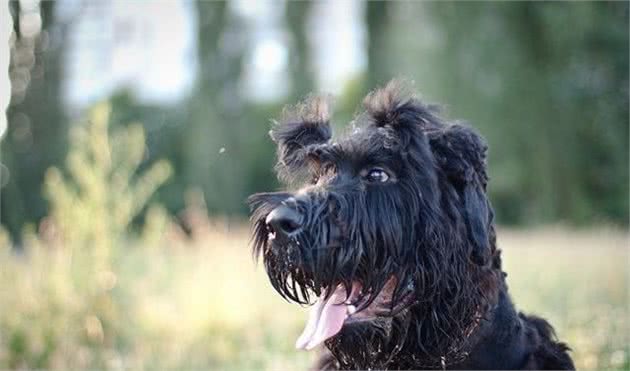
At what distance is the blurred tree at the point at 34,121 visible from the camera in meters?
14.7

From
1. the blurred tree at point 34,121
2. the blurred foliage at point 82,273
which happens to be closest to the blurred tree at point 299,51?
the blurred tree at point 34,121

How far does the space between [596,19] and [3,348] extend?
607 inches

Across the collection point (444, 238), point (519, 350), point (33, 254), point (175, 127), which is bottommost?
point (175, 127)

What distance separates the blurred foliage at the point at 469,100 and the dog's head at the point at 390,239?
1470 centimetres

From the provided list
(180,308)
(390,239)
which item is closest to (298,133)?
(390,239)

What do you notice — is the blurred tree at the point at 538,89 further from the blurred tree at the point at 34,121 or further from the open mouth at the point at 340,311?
the open mouth at the point at 340,311

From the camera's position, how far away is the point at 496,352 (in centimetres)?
331

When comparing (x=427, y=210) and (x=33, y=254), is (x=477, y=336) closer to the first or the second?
(x=427, y=210)

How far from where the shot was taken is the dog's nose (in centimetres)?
276

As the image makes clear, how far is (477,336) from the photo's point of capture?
3238mm

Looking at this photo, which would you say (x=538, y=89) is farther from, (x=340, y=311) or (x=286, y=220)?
(x=286, y=220)

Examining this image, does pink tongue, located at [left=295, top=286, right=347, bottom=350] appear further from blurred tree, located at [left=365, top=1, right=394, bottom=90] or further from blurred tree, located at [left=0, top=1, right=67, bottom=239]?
blurred tree, located at [left=365, top=1, right=394, bottom=90]

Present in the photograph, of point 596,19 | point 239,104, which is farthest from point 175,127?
point 596,19

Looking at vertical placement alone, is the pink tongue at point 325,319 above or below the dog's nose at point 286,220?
below
